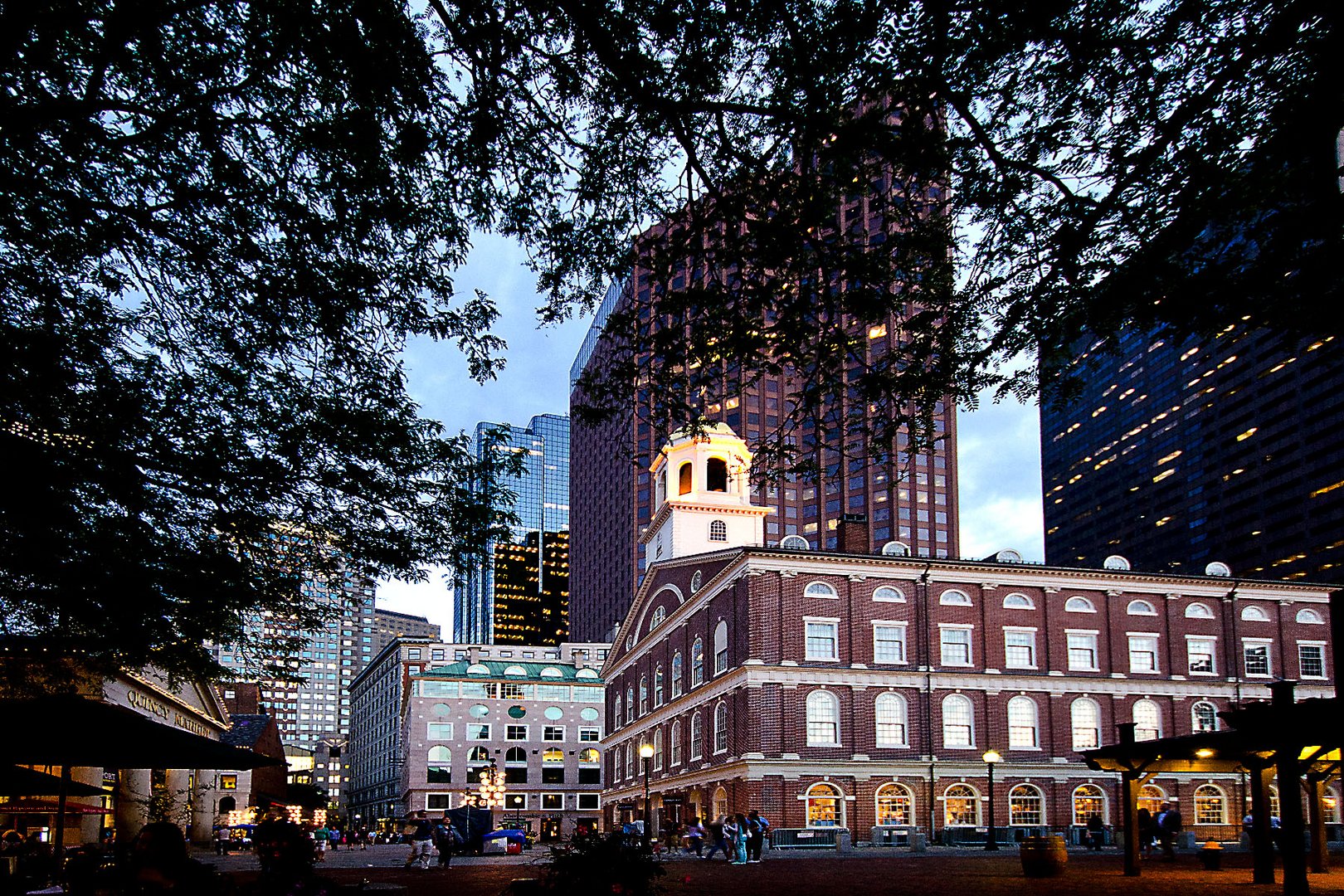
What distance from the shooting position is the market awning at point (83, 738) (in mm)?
13227

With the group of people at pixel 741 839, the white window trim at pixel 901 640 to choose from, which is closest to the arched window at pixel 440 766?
the white window trim at pixel 901 640

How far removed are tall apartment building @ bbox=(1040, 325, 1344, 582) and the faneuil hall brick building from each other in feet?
243

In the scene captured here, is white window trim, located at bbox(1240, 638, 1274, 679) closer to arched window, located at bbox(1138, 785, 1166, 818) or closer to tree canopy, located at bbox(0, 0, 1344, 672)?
arched window, located at bbox(1138, 785, 1166, 818)

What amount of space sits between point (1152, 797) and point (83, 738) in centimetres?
5161

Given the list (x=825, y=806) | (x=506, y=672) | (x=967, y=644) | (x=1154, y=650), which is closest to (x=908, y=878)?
A: (x=825, y=806)

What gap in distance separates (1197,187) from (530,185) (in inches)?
261

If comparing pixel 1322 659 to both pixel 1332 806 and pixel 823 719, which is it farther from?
pixel 823 719

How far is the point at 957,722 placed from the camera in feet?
174

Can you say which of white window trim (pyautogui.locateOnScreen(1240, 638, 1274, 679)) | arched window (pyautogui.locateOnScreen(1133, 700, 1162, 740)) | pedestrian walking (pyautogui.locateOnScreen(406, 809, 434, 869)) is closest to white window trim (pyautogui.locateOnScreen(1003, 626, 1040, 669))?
arched window (pyautogui.locateOnScreen(1133, 700, 1162, 740))

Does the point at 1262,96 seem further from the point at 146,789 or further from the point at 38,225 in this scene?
the point at 146,789

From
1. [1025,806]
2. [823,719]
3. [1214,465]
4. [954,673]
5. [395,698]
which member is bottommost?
[1025,806]

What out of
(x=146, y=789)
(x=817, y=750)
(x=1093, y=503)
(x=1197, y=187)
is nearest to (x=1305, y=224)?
(x=1197, y=187)

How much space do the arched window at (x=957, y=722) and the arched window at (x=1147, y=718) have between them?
29.5ft

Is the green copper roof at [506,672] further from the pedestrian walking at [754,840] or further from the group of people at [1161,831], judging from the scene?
the group of people at [1161,831]
